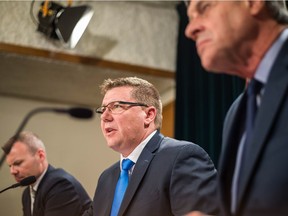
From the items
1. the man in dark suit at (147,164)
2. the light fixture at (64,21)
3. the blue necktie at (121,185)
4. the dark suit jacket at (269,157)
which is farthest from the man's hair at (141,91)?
the light fixture at (64,21)

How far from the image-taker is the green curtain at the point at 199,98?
3.21 m

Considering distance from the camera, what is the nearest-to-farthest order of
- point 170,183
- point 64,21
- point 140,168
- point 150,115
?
point 170,183 → point 140,168 → point 150,115 → point 64,21

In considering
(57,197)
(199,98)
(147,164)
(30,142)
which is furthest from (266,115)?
(199,98)

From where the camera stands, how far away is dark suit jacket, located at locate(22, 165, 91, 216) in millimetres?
1877

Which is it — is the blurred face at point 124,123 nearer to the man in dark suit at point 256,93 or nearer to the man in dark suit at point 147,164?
the man in dark suit at point 147,164

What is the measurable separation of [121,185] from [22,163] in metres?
0.50

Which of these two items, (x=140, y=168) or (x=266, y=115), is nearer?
(x=266, y=115)

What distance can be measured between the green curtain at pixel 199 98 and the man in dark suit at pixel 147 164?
4.37 feet

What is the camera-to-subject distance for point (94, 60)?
3.50m

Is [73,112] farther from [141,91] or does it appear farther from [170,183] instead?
[141,91]

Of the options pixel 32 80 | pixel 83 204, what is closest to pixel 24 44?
pixel 32 80

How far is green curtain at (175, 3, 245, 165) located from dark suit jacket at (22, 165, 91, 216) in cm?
132

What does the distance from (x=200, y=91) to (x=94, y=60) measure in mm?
808

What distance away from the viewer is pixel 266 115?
886 mm
